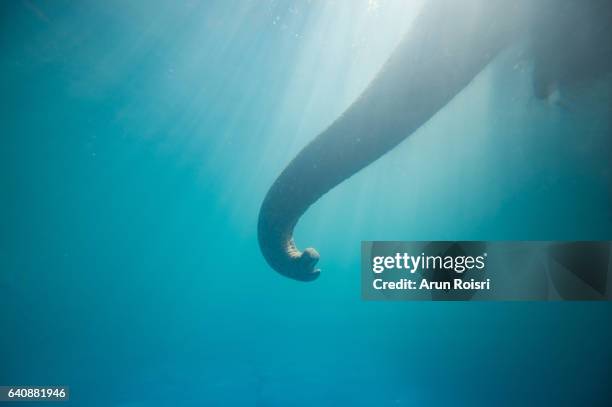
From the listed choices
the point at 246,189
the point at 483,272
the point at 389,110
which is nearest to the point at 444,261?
the point at 483,272

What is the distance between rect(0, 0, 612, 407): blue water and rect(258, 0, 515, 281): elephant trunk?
2.27 m

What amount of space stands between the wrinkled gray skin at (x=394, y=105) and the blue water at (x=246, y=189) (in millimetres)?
2023

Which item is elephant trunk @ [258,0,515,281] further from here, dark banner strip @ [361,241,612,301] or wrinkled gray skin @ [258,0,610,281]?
dark banner strip @ [361,241,612,301]

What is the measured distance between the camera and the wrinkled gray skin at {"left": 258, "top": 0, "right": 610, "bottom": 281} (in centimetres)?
174

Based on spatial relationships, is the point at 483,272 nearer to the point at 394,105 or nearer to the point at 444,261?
the point at 444,261

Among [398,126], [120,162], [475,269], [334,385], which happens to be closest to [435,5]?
[398,126]

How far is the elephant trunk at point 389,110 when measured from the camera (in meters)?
1.73

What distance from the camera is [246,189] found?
21.1 m

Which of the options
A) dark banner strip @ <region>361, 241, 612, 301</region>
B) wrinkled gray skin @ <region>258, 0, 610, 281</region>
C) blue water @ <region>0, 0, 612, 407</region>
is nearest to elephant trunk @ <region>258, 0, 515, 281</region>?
wrinkled gray skin @ <region>258, 0, 610, 281</region>

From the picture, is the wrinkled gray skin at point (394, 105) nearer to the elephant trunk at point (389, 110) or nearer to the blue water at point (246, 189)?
the elephant trunk at point (389, 110)

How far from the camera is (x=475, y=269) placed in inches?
133

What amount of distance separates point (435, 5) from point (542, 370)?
1549 cm

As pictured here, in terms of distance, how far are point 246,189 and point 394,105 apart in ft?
65.1

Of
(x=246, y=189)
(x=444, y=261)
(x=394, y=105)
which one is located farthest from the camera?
(x=246, y=189)
